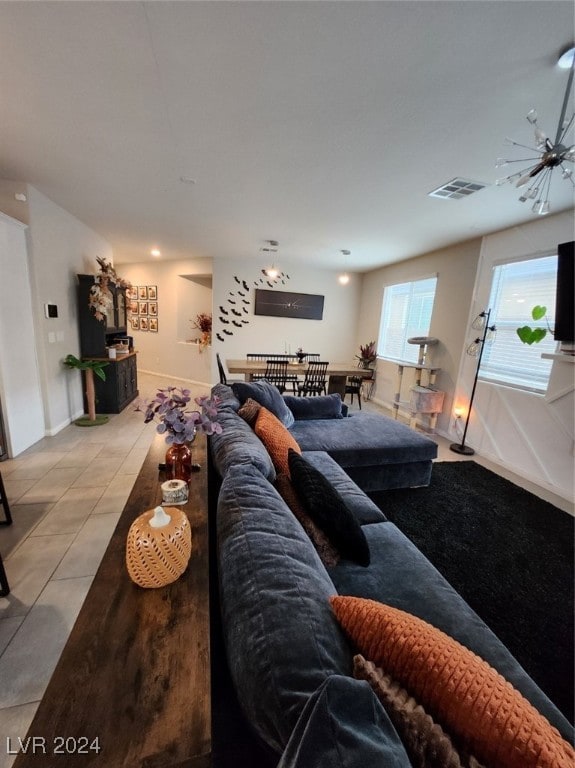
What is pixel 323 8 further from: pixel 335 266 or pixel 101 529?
pixel 335 266

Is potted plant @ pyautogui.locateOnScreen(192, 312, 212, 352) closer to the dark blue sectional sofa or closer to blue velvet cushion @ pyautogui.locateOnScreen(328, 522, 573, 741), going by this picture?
the dark blue sectional sofa

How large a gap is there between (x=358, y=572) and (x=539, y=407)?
3.06m

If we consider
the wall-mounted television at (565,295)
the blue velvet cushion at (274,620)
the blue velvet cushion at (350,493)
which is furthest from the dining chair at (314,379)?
the blue velvet cushion at (274,620)

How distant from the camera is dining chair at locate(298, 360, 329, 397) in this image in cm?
473

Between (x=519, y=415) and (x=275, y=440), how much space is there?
10.1 ft

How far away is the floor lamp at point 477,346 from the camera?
12.1 ft

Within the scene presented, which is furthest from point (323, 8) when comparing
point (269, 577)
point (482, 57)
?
point (269, 577)

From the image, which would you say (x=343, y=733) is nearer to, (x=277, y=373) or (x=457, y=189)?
(x=457, y=189)

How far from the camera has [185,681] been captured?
0.65 metres

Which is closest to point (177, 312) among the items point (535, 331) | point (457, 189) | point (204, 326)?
point (204, 326)

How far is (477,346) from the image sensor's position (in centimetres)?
389

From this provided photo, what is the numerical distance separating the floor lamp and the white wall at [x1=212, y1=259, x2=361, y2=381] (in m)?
3.30

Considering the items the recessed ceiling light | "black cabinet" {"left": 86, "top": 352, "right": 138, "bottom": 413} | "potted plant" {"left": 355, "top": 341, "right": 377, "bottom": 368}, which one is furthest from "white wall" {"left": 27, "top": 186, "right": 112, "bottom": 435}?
"potted plant" {"left": 355, "top": 341, "right": 377, "bottom": 368}

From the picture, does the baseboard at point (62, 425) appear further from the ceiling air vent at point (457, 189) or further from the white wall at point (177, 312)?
the ceiling air vent at point (457, 189)
